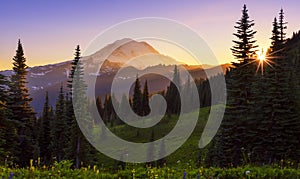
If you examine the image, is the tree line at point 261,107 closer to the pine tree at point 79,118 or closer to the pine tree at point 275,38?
the pine tree at point 275,38

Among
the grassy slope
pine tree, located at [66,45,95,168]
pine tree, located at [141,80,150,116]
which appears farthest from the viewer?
pine tree, located at [141,80,150,116]

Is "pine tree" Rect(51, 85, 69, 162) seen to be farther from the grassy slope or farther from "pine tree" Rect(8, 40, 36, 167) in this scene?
the grassy slope

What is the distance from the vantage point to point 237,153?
94.9ft

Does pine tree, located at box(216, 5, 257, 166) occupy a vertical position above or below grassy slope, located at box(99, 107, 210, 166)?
above

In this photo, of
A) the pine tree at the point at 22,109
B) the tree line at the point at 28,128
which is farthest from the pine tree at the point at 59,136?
the pine tree at the point at 22,109

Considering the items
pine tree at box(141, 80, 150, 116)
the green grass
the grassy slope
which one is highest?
pine tree at box(141, 80, 150, 116)

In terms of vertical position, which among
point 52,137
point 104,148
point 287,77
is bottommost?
point 104,148

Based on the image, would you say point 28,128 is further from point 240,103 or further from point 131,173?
point 131,173

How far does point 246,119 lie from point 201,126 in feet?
248

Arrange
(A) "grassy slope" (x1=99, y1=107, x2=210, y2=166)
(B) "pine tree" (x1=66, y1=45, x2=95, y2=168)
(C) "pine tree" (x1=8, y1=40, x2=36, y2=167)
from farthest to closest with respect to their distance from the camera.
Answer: (A) "grassy slope" (x1=99, y1=107, x2=210, y2=166) → (C) "pine tree" (x1=8, y1=40, x2=36, y2=167) → (B) "pine tree" (x1=66, y1=45, x2=95, y2=168)

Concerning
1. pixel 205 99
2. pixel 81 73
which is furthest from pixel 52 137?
pixel 205 99

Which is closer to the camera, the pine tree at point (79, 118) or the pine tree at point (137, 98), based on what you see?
the pine tree at point (79, 118)

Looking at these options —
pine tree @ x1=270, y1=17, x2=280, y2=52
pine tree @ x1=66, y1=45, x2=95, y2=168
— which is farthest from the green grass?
pine tree @ x1=66, y1=45, x2=95, y2=168

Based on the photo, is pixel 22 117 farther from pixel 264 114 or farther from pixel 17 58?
pixel 264 114
